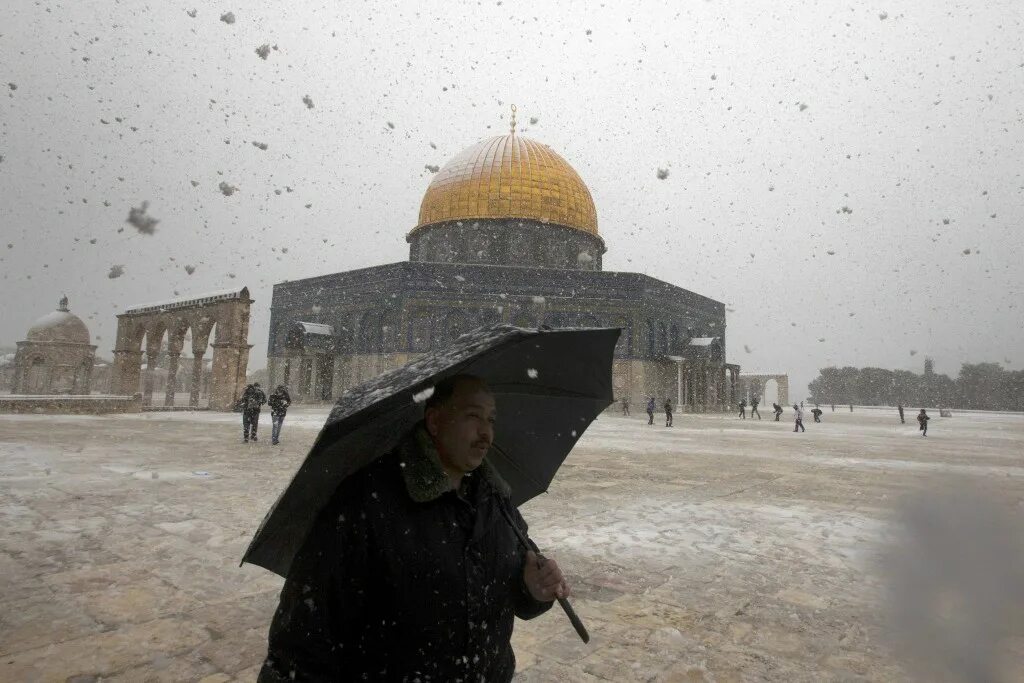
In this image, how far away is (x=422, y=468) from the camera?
53.7 inches

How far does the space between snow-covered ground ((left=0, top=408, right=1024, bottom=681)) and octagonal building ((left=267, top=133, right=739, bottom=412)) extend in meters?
22.8

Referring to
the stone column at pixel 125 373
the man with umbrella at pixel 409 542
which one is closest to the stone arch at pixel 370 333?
the stone column at pixel 125 373

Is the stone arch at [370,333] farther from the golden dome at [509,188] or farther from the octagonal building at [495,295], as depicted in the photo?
the golden dome at [509,188]

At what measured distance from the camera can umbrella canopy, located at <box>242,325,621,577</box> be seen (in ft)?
4.32

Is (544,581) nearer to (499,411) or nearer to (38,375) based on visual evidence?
(499,411)

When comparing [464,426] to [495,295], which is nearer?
[464,426]

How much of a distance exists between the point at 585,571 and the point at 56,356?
45.5 m

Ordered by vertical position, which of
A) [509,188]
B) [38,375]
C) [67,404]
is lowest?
[67,404]

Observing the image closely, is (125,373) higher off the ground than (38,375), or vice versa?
(125,373)

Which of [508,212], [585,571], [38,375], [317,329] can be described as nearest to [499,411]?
[585,571]

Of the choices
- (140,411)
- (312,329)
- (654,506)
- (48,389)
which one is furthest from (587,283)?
(48,389)

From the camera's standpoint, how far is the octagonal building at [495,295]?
3105 centimetres

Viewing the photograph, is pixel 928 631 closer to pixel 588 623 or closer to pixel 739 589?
pixel 739 589

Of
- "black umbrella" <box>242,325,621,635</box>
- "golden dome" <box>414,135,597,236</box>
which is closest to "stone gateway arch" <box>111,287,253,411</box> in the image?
"golden dome" <box>414,135,597,236</box>
